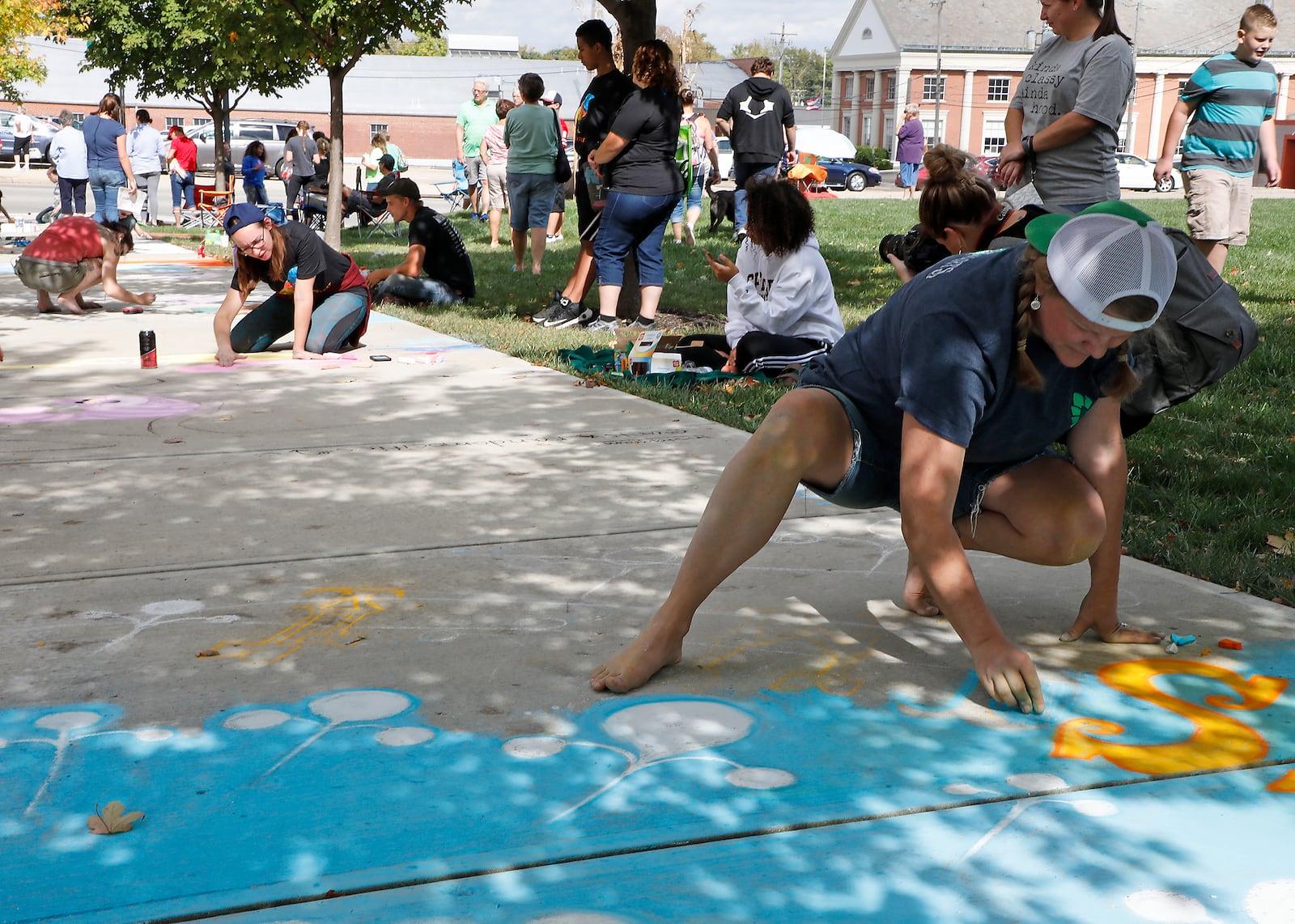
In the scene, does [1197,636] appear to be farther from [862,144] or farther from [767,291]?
[862,144]

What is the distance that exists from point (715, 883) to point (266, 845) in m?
0.81

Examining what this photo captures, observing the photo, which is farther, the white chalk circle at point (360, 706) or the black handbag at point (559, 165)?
the black handbag at point (559, 165)

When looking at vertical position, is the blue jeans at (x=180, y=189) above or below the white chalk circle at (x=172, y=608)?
above

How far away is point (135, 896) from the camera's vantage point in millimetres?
2113

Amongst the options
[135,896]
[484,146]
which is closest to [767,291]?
[135,896]

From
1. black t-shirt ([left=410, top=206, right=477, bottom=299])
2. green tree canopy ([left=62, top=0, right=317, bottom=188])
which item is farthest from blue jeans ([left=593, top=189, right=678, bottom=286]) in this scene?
green tree canopy ([left=62, top=0, right=317, bottom=188])

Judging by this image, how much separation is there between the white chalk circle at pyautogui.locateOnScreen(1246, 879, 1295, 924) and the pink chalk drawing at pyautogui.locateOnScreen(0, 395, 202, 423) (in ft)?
17.0

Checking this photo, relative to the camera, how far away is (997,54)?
6544 cm

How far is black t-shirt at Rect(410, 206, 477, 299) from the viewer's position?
9664mm

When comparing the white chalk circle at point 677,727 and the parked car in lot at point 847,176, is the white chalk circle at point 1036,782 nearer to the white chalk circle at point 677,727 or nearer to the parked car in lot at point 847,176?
the white chalk circle at point 677,727

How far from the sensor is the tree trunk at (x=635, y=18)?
8.58 m

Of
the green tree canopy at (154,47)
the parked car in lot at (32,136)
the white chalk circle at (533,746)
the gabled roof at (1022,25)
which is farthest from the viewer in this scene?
the gabled roof at (1022,25)

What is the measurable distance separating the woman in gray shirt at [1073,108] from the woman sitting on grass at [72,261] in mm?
6838

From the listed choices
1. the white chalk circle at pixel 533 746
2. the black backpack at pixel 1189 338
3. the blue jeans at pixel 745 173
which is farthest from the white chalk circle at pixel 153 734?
the blue jeans at pixel 745 173
